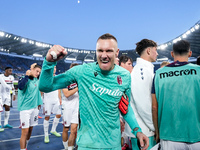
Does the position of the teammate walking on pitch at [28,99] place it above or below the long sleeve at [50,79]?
below

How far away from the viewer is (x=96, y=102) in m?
1.56

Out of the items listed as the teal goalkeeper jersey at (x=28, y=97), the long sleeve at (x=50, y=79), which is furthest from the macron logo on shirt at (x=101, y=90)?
the teal goalkeeper jersey at (x=28, y=97)

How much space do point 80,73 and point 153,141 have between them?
1.56m

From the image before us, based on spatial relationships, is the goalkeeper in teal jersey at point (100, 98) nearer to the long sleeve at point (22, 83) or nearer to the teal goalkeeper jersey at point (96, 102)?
the teal goalkeeper jersey at point (96, 102)

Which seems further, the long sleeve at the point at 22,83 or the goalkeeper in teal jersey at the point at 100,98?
the long sleeve at the point at 22,83

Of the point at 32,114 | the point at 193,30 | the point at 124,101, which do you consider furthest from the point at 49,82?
the point at 193,30

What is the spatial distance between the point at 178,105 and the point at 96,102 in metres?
1.15

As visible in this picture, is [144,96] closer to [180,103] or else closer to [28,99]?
[180,103]

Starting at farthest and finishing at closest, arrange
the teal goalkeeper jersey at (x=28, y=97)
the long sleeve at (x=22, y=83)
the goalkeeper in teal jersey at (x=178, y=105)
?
the teal goalkeeper jersey at (x=28, y=97), the long sleeve at (x=22, y=83), the goalkeeper in teal jersey at (x=178, y=105)

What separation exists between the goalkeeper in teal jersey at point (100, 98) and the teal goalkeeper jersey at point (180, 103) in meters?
0.66

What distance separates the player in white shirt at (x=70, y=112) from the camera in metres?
4.14

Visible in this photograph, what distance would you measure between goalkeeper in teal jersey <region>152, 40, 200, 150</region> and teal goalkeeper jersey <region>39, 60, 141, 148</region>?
64cm

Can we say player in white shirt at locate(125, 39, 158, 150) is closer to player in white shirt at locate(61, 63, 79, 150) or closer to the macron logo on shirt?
the macron logo on shirt

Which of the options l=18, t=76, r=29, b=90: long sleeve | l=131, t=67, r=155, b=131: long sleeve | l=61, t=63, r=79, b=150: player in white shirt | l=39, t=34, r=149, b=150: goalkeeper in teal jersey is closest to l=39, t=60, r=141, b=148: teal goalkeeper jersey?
l=39, t=34, r=149, b=150: goalkeeper in teal jersey
